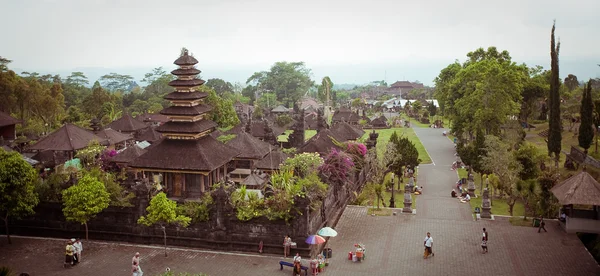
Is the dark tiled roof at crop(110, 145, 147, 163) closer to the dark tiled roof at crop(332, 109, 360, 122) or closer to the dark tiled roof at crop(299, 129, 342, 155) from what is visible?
the dark tiled roof at crop(299, 129, 342, 155)

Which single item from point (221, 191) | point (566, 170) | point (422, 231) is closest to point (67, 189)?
point (221, 191)

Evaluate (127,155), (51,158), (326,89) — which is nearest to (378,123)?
(326,89)

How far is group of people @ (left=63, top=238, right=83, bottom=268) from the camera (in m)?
19.2

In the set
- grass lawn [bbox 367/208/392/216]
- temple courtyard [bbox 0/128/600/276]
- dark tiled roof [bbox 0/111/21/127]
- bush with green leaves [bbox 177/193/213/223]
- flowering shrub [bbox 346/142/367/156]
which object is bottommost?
temple courtyard [bbox 0/128/600/276]

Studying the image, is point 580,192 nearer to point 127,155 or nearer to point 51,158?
point 127,155

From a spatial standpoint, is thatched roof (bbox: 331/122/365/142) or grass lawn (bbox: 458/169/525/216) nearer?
grass lawn (bbox: 458/169/525/216)

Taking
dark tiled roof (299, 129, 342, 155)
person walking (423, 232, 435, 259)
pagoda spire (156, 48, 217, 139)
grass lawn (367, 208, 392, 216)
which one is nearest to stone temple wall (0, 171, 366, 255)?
grass lawn (367, 208, 392, 216)

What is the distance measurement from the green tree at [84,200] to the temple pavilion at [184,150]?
583cm

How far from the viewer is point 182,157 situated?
27109 mm

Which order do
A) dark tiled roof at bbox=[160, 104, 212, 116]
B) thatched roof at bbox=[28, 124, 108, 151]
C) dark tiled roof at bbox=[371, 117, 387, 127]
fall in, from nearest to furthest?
dark tiled roof at bbox=[160, 104, 212, 116] < thatched roof at bbox=[28, 124, 108, 151] < dark tiled roof at bbox=[371, 117, 387, 127]

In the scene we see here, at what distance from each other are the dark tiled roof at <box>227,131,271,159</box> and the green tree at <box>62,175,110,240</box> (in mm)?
13080

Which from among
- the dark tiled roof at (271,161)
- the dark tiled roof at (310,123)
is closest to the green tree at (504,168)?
the dark tiled roof at (271,161)

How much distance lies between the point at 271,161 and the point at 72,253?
14.6 m

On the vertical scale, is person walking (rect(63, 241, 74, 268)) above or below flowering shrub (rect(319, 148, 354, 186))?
below
